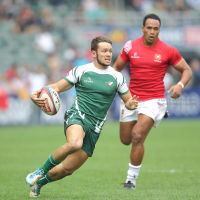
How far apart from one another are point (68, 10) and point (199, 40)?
741cm

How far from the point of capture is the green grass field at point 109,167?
6816 millimetres

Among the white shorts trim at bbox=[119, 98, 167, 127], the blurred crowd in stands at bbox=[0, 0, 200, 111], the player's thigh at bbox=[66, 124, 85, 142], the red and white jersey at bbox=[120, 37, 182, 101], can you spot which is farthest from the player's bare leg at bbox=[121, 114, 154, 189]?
the blurred crowd in stands at bbox=[0, 0, 200, 111]

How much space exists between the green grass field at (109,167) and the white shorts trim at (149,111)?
43.2 inches

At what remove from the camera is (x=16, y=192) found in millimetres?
6930

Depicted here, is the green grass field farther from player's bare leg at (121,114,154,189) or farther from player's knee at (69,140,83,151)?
player's knee at (69,140,83,151)

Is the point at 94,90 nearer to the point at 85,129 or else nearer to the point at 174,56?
the point at 85,129

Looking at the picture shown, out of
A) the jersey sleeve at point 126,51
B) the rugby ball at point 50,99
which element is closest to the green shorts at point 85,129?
the rugby ball at point 50,99

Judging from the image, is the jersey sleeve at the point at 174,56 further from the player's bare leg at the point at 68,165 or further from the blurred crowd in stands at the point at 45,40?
the blurred crowd in stands at the point at 45,40

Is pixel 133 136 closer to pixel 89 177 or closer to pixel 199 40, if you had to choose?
pixel 89 177

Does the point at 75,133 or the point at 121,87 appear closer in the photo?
the point at 75,133

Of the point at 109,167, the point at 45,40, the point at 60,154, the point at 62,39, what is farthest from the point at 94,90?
the point at 62,39

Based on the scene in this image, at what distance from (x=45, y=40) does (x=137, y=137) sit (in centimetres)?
1610

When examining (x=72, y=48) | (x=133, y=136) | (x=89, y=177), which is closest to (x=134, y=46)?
(x=133, y=136)

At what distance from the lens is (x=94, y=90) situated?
22.0 feet
